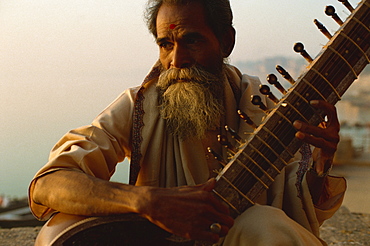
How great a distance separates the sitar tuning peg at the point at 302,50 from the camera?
195cm

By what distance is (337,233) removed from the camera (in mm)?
4164

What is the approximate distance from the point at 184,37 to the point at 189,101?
1.20 ft

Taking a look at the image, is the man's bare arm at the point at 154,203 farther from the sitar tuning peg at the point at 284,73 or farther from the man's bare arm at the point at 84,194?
the sitar tuning peg at the point at 284,73

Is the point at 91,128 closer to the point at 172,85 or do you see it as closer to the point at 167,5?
the point at 172,85

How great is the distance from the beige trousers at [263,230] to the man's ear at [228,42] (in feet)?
4.01

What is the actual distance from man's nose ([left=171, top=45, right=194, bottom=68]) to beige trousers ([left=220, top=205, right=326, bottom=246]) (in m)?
0.93

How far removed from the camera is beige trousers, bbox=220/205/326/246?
182 centimetres

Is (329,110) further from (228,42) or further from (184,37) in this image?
(228,42)

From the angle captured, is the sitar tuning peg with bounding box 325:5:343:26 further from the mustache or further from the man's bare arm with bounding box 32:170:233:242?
the man's bare arm with bounding box 32:170:233:242

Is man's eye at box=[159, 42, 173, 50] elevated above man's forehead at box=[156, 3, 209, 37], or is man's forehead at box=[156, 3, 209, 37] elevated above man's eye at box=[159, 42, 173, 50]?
man's forehead at box=[156, 3, 209, 37]

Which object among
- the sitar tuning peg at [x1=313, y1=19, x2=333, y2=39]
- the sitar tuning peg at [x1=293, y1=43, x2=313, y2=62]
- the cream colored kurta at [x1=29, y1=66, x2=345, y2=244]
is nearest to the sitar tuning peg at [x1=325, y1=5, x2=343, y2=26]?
the sitar tuning peg at [x1=313, y1=19, x2=333, y2=39]

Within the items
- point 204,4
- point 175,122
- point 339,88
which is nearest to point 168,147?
point 175,122

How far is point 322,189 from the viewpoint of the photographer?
2.30 meters

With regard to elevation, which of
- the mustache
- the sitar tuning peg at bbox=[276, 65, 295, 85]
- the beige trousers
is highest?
the sitar tuning peg at bbox=[276, 65, 295, 85]
